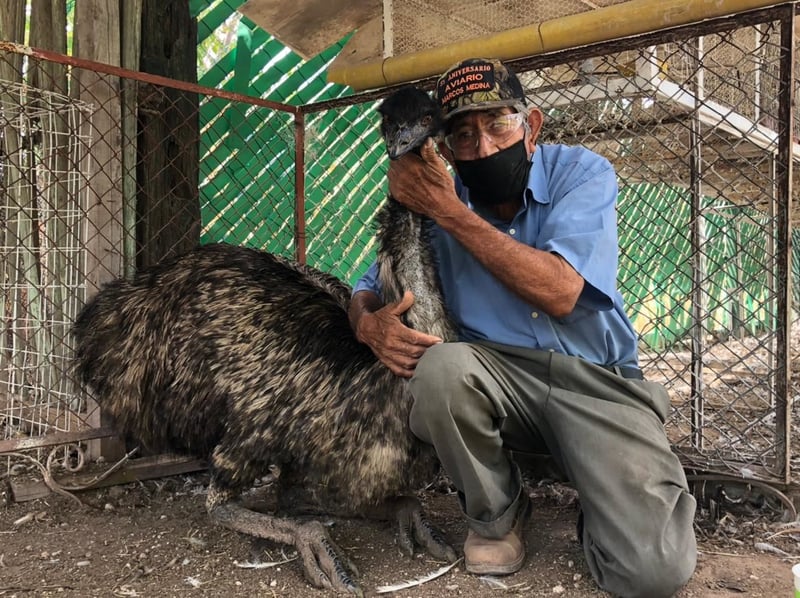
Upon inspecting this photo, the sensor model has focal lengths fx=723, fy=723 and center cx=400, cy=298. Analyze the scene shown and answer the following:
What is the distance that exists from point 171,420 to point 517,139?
1650 mm

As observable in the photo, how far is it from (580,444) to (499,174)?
2.89 ft

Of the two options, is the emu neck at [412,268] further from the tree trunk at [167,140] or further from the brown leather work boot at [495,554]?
the tree trunk at [167,140]

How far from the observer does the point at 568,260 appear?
2119 mm

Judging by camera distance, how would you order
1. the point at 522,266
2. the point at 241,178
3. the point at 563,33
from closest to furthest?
the point at 522,266, the point at 563,33, the point at 241,178

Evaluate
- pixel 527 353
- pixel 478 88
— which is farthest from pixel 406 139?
pixel 527 353

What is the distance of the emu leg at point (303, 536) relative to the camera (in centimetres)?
219

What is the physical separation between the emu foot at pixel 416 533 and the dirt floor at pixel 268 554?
0.15 feet

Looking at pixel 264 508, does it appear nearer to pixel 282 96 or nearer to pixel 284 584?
pixel 284 584

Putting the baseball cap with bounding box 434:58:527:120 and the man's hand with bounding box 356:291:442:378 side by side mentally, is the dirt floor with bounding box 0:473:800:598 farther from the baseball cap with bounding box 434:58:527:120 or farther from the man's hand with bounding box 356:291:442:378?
the baseball cap with bounding box 434:58:527:120

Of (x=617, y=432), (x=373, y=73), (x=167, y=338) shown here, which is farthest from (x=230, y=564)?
(x=373, y=73)

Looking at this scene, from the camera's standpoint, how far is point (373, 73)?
3.39 meters

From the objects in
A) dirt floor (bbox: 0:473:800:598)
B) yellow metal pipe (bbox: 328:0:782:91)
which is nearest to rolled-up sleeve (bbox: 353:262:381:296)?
dirt floor (bbox: 0:473:800:598)

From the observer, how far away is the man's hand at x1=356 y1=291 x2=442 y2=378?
2.26 meters

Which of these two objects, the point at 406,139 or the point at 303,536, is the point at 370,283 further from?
the point at 303,536
